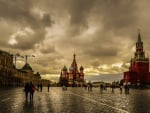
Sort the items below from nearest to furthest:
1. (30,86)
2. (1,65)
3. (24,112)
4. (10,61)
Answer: (24,112) → (30,86) → (1,65) → (10,61)

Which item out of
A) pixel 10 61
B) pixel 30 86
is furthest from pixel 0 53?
pixel 30 86

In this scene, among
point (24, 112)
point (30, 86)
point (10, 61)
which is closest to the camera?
point (24, 112)

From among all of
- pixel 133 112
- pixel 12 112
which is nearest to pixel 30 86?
pixel 12 112

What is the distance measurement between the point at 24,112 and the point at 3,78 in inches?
4650

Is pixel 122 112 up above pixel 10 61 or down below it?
below

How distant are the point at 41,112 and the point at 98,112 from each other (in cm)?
330

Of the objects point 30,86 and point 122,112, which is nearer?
point 122,112

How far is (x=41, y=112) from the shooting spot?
1734 cm

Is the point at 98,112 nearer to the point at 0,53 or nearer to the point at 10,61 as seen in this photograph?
the point at 0,53

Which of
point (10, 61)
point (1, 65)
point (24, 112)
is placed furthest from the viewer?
point (10, 61)

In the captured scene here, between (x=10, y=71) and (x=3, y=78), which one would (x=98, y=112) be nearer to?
(x=3, y=78)

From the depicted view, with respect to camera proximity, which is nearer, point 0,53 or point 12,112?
point 12,112

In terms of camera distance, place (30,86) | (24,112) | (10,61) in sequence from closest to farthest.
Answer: (24,112)
(30,86)
(10,61)

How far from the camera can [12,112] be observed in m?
17.3
